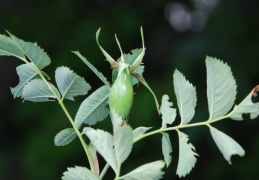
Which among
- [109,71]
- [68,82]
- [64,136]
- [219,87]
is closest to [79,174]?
[64,136]

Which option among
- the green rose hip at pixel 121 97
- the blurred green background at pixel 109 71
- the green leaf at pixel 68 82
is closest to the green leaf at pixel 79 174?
the green rose hip at pixel 121 97

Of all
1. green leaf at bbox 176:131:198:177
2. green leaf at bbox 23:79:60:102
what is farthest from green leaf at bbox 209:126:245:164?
green leaf at bbox 23:79:60:102

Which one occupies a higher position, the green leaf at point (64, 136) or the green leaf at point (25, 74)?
the green leaf at point (25, 74)

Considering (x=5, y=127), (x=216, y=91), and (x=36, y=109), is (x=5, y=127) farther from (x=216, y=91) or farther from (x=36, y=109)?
(x=216, y=91)

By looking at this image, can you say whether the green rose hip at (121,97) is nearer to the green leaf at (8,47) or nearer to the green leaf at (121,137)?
the green leaf at (121,137)

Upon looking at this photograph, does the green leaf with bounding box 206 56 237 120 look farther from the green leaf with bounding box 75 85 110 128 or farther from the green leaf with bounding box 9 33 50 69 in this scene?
the green leaf with bounding box 9 33 50 69

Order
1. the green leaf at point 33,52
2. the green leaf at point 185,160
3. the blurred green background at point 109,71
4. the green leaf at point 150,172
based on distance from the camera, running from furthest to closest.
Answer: the blurred green background at point 109,71, the green leaf at point 33,52, the green leaf at point 185,160, the green leaf at point 150,172

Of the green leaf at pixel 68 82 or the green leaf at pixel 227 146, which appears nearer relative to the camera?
the green leaf at pixel 227 146

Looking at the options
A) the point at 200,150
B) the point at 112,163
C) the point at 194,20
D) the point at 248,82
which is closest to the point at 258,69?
the point at 248,82
